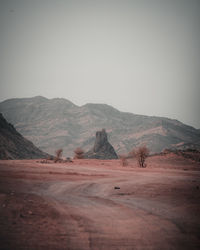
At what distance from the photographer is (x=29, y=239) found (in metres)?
6.25

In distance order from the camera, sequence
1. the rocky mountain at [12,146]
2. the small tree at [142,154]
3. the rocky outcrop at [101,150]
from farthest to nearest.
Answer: the rocky outcrop at [101,150], the rocky mountain at [12,146], the small tree at [142,154]

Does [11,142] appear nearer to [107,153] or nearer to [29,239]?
[107,153]

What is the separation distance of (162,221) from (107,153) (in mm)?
98299

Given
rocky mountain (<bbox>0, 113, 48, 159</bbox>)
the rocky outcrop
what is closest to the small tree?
rocky mountain (<bbox>0, 113, 48, 159</bbox>)

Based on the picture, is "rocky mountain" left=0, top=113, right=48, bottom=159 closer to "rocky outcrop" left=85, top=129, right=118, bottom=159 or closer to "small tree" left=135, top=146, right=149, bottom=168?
"rocky outcrop" left=85, top=129, right=118, bottom=159

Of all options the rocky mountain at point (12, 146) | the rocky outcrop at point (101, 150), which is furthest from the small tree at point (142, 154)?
the rocky outcrop at point (101, 150)

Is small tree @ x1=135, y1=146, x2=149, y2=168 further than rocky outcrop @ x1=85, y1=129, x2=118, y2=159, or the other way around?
rocky outcrop @ x1=85, y1=129, x2=118, y2=159

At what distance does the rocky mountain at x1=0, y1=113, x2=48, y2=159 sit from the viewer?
251ft

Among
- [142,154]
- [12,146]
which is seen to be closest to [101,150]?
[12,146]

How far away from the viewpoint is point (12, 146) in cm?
8356

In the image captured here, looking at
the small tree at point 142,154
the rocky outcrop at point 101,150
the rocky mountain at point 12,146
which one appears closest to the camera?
the small tree at point 142,154

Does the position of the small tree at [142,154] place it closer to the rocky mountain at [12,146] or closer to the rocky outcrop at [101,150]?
the rocky mountain at [12,146]

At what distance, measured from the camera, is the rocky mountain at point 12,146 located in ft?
251

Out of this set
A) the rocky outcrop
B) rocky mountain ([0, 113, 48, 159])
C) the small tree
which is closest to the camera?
the small tree
